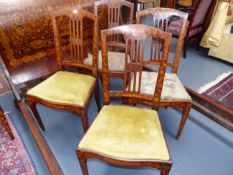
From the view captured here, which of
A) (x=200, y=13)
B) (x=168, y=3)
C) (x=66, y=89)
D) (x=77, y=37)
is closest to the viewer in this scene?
(x=66, y=89)

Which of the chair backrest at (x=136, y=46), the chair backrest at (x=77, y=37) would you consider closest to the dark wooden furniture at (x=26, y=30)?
the chair backrest at (x=77, y=37)

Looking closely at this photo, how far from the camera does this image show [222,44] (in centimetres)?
263

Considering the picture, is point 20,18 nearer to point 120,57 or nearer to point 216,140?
point 120,57

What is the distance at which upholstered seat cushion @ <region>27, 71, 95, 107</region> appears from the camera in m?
1.42

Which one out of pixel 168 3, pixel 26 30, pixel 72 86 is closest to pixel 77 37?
pixel 72 86

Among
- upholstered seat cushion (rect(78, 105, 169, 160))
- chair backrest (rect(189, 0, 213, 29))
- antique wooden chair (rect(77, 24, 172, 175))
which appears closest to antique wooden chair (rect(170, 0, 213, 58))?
chair backrest (rect(189, 0, 213, 29))

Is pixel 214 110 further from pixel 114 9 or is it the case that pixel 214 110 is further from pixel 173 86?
pixel 114 9

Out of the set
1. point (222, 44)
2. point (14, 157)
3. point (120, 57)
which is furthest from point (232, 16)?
point (14, 157)

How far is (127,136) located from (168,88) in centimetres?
58

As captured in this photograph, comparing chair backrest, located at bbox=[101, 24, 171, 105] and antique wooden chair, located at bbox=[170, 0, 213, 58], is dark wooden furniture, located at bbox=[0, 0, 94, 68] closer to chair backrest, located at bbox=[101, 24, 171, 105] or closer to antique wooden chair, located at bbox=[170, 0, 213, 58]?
chair backrest, located at bbox=[101, 24, 171, 105]

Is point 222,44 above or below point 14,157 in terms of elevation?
above

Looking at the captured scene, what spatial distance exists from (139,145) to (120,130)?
15 cm

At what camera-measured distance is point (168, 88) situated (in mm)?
1501

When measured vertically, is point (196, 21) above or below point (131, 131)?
above
